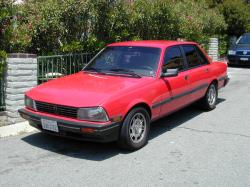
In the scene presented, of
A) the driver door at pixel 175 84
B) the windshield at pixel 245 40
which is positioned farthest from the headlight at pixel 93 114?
the windshield at pixel 245 40

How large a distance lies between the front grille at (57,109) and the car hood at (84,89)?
55mm

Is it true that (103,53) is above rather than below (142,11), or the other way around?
below

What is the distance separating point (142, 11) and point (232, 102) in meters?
3.24

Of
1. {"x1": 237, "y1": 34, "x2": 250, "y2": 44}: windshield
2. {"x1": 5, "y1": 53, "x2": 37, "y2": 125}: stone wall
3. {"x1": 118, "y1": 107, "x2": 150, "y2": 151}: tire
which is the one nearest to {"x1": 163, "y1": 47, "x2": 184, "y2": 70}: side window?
{"x1": 118, "y1": 107, "x2": 150, "y2": 151}: tire

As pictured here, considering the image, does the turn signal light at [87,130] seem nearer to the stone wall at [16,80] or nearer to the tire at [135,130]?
the tire at [135,130]

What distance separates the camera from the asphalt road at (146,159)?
4.61 meters

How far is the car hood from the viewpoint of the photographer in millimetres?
5219

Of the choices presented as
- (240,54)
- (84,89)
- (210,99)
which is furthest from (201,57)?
(240,54)

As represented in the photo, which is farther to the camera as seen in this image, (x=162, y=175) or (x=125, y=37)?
(x=125, y=37)

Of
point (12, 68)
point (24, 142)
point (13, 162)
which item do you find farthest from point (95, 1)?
point (13, 162)

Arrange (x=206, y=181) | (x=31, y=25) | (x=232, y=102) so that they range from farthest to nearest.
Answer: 1. (x=232, y=102)
2. (x=31, y=25)
3. (x=206, y=181)

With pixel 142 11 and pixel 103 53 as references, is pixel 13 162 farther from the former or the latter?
pixel 142 11

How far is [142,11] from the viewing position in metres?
10.1

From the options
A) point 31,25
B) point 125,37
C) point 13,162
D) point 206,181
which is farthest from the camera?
point 125,37
